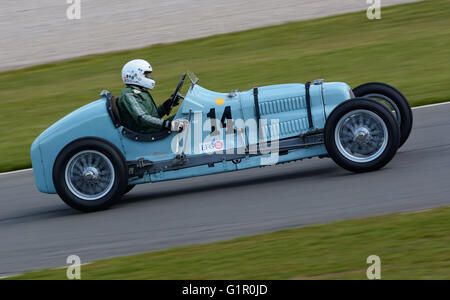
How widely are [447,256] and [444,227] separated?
75 centimetres

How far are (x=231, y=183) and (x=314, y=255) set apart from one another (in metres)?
3.36

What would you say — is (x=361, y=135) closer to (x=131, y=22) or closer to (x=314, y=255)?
(x=314, y=255)

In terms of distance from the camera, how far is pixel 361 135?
9008 mm

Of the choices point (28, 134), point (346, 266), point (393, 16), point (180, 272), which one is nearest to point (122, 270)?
Result: point (180, 272)

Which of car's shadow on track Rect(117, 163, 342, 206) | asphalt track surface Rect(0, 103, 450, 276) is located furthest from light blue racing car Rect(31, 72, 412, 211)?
car's shadow on track Rect(117, 163, 342, 206)

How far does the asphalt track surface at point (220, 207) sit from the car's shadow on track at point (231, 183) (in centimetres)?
1

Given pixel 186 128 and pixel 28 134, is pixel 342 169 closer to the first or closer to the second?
pixel 186 128

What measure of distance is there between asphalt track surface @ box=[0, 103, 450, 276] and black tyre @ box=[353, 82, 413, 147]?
0.38 m

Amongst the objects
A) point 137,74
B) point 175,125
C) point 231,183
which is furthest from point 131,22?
point 175,125

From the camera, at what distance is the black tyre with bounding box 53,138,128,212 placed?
9305mm

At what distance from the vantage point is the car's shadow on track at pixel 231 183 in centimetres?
980

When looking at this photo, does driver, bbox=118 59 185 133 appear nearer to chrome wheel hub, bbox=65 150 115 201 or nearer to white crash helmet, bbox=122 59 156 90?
white crash helmet, bbox=122 59 156 90

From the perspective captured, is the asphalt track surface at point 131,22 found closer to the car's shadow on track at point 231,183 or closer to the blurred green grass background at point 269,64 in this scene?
the blurred green grass background at point 269,64

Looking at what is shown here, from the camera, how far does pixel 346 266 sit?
6438 mm
